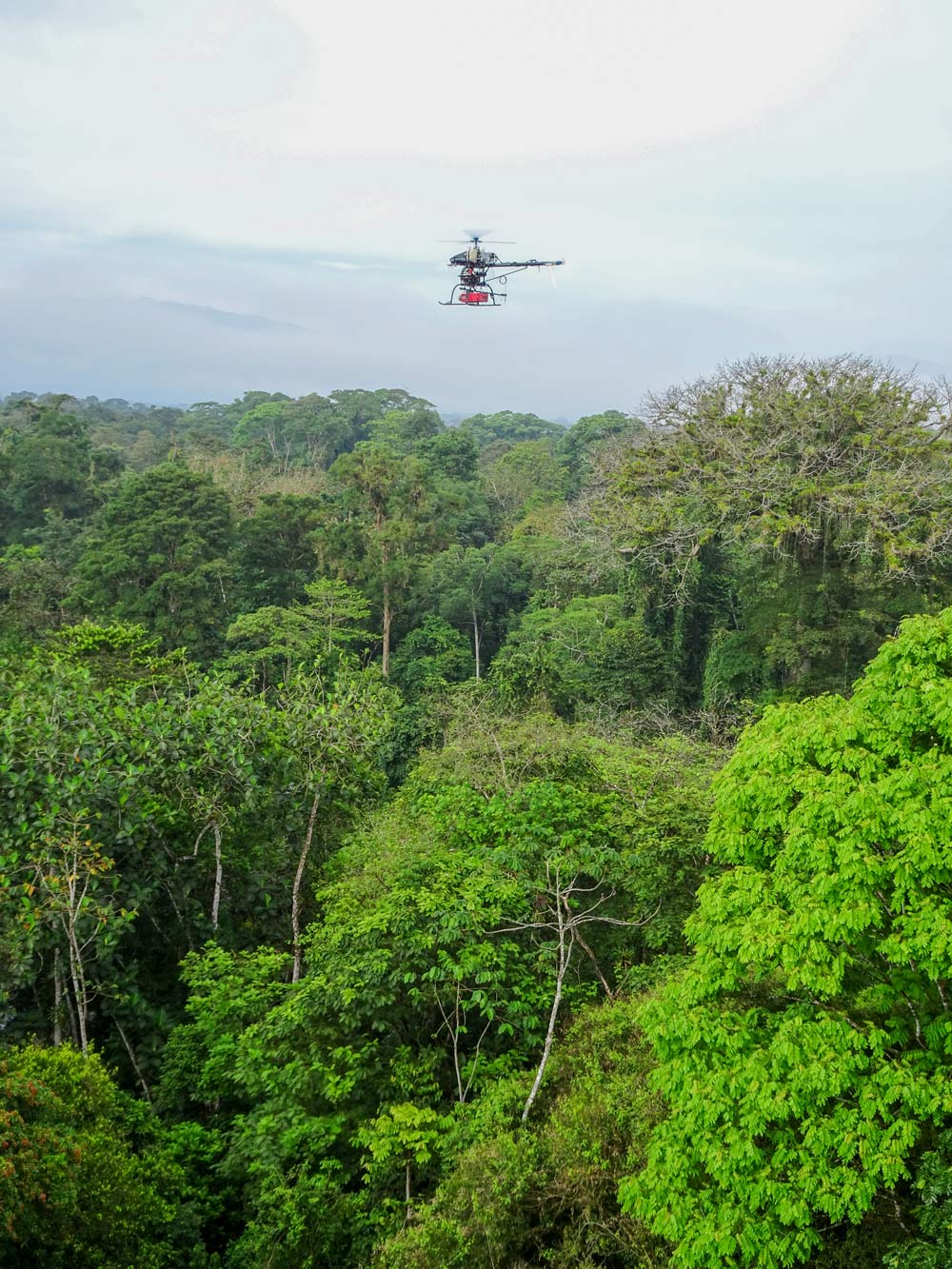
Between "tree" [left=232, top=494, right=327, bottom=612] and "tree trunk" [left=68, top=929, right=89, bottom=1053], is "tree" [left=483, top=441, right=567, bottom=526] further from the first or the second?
"tree trunk" [left=68, top=929, right=89, bottom=1053]

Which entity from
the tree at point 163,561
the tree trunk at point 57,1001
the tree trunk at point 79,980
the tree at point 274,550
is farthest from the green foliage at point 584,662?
the tree trunk at point 79,980

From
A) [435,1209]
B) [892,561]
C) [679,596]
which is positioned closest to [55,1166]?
[435,1209]

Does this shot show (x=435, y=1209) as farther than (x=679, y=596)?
No

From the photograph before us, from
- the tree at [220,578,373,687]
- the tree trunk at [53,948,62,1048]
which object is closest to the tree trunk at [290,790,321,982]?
the tree trunk at [53,948,62,1048]

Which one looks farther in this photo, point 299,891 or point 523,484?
point 523,484

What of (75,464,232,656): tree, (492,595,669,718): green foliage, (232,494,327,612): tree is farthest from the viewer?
(232,494,327,612): tree

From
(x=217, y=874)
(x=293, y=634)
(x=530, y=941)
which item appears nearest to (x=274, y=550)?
(x=293, y=634)

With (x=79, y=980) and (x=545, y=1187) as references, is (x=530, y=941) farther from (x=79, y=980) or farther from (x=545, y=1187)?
(x=79, y=980)

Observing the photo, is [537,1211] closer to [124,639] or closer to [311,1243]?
[311,1243]
